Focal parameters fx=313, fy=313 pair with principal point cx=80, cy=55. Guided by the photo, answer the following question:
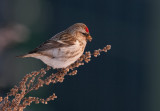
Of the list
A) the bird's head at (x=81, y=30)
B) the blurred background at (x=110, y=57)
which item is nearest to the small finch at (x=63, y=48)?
the bird's head at (x=81, y=30)

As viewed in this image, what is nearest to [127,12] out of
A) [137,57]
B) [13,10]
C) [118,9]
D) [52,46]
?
[118,9]

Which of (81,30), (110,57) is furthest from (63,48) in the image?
(110,57)

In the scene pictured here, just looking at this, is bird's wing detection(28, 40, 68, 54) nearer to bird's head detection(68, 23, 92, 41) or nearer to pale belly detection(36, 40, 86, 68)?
pale belly detection(36, 40, 86, 68)

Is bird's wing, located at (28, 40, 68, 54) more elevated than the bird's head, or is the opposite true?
the bird's head

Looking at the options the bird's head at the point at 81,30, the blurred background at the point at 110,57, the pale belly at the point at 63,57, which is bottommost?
the blurred background at the point at 110,57

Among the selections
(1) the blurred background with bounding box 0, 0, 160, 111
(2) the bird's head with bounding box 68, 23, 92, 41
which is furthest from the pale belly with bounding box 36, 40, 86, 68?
(1) the blurred background with bounding box 0, 0, 160, 111

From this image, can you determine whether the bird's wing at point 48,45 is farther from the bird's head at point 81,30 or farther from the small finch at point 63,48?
the bird's head at point 81,30
